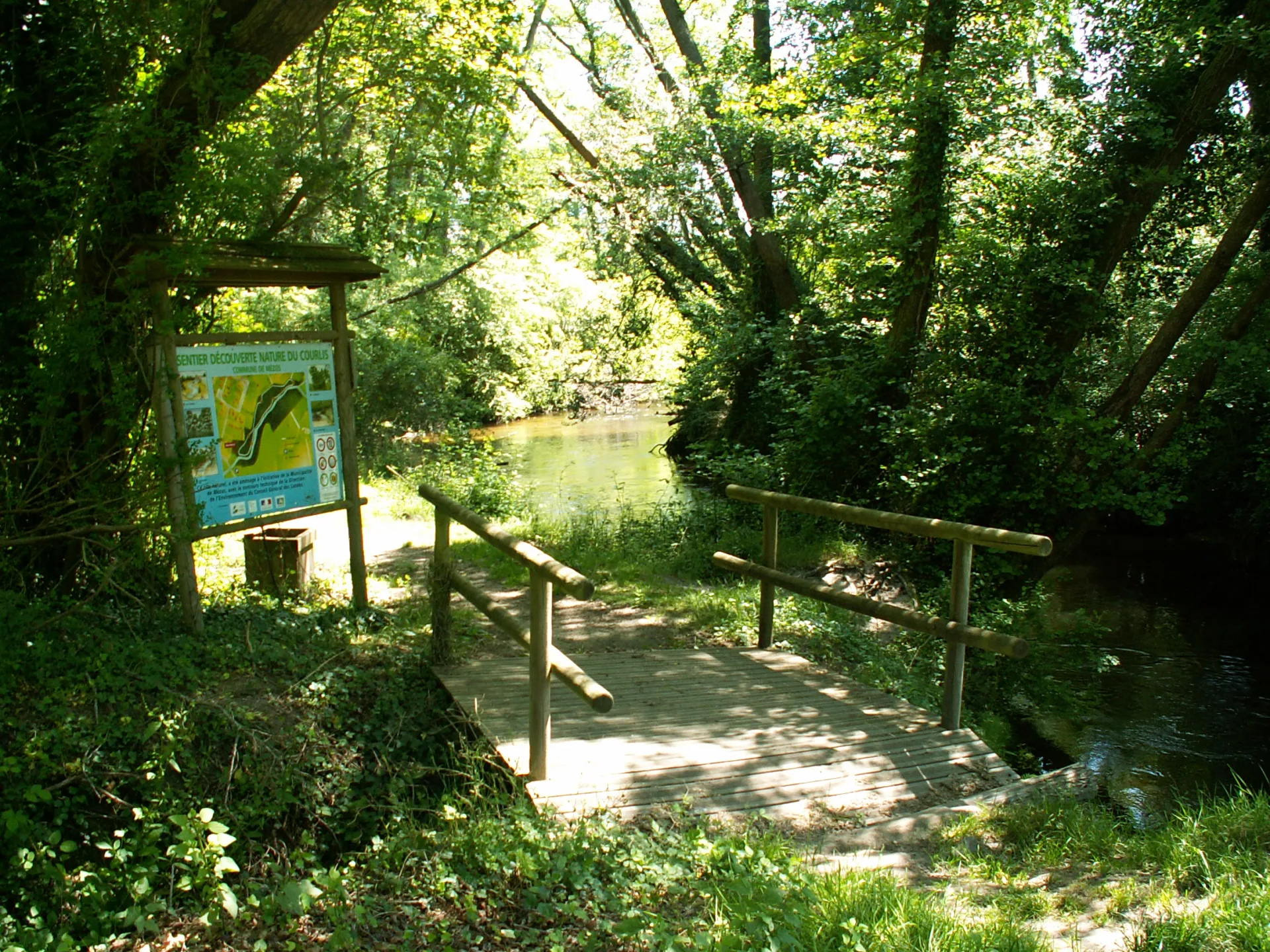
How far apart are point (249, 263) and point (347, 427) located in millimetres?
1347

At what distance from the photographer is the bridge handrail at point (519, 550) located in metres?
3.91

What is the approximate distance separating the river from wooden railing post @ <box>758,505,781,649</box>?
8.66ft

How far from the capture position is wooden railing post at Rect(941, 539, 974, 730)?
520 centimetres

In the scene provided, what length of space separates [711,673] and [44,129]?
528 cm

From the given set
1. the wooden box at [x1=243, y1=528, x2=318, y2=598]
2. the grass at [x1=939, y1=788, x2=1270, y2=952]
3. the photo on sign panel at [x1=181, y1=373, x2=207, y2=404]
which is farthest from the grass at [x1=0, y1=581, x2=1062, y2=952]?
the wooden box at [x1=243, y1=528, x2=318, y2=598]

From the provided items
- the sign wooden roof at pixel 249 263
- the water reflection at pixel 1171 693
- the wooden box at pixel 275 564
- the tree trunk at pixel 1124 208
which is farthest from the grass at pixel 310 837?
the tree trunk at pixel 1124 208

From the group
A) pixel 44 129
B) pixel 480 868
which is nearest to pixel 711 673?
pixel 480 868

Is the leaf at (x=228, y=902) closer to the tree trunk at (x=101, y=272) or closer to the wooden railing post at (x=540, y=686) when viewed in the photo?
the wooden railing post at (x=540, y=686)

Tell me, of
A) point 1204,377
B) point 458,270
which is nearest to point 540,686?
point 1204,377

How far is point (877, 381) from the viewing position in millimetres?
11477

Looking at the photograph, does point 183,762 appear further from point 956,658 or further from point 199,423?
point 956,658

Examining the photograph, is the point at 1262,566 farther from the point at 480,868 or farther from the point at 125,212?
the point at 125,212

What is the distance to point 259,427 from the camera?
6258 mm

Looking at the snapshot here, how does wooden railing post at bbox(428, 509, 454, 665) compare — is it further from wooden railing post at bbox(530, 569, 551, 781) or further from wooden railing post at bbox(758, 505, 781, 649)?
wooden railing post at bbox(758, 505, 781, 649)
